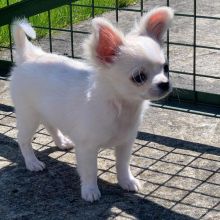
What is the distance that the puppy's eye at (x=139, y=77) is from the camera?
114 inches

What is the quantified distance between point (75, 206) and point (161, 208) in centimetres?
43

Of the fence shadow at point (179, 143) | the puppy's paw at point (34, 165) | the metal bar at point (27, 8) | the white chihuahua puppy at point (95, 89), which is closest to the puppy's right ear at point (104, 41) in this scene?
the white chihuahua puppy at point (95, 89)

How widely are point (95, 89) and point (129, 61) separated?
1.00ft

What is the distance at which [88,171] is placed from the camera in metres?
3.24

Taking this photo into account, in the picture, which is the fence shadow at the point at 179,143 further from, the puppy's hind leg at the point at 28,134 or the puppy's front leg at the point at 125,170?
the puppy's hind leg at the point at 28,134

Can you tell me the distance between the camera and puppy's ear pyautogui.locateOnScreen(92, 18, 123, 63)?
2941 millimetres

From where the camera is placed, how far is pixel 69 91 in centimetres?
329

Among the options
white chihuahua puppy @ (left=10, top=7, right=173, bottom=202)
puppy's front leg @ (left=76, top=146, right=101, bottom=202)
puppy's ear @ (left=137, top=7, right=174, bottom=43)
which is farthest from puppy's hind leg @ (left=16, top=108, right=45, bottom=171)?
puppy's ear @ (left=137, top=7, right=174, bottom=43)

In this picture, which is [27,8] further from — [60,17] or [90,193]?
[60,17]

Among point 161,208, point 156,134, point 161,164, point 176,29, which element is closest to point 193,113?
point 156,134

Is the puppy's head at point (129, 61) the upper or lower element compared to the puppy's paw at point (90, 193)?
upper

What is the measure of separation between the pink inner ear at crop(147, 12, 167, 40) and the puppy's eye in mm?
309

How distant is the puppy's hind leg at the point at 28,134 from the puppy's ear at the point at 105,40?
0.72 m

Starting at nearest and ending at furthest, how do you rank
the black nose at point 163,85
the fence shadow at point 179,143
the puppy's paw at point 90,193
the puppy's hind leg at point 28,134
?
the black nose at point 163,85, the puppy's paw at point 90,193, the puppy's hind leg at point 28,134, the fence shadow at point 179,143
